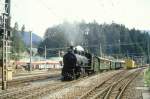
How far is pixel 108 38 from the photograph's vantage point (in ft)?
413

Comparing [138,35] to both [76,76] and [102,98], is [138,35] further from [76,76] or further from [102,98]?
[102,98]

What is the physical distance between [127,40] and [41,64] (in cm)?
6090

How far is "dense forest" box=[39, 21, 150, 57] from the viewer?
63.0 meters

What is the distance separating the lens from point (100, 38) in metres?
105

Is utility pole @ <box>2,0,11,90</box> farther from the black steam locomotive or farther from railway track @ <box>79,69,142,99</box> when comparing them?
the black steam locomotive

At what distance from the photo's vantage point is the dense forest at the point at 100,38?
207 ft

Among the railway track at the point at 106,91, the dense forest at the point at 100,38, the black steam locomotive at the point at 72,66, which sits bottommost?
the railway track at the point at 106,91

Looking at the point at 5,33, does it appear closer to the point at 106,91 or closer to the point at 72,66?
the point at 106,91

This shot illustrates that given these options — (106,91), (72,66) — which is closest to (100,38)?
(72,66)

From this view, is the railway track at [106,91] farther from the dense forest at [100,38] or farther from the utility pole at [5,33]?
the dense forest at [100,38]

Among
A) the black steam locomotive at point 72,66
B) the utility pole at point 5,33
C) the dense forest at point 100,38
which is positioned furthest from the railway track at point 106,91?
the dense forest at point 100,38

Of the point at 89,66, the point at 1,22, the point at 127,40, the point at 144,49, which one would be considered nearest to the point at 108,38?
the point at 127,40

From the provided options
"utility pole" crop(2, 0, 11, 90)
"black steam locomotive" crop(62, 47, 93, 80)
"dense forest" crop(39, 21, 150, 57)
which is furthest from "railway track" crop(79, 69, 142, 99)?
"dense forest" crop(39, 21, 150, 57)

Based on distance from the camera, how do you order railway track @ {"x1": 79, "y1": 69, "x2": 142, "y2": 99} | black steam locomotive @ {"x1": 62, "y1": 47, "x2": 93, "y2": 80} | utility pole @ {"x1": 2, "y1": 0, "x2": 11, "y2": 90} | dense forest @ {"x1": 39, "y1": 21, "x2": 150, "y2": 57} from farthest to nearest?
dense forest @ {"x1": 39, "y1": 21, "x2": 150, "y2": 57} → black steam locomotive @ {"x1": 62, "y1": 47, "x2": 93, "y2": 80} → utility pole @ {"x1": 2, "y1": 0, "x2": 11, "y2": 90} → railway track @ {"x1": 79, "y1": 69, "x2": 142, "y2": 99}
